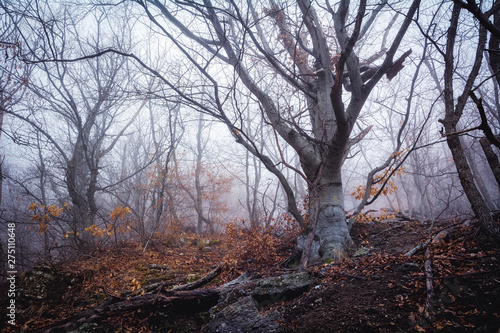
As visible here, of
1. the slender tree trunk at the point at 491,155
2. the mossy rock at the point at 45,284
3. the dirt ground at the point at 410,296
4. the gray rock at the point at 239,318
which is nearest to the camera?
the dirt ground at the point at 410,296

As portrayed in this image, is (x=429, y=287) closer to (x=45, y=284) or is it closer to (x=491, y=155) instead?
(x=491, y=155)

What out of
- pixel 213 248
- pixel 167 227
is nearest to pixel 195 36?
pixel 213 248

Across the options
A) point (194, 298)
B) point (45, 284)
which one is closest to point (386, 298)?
point (194, 298)

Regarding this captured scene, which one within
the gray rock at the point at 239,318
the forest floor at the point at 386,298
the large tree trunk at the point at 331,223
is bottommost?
the gray rock at the point at 239,318

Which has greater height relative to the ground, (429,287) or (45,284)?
(45,284)

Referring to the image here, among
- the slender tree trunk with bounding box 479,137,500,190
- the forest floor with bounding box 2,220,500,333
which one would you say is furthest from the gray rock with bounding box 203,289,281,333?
the slender tree trunk with bounding box 479,137,500,190

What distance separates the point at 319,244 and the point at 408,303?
95.5 inches

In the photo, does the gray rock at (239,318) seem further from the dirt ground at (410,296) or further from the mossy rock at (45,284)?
the mossy rock at (45,284)

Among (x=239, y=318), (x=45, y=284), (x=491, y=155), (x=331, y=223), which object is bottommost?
(x=239, y=318)

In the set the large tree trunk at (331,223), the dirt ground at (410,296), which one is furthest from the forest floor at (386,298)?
the large tree trunk at (331,223)

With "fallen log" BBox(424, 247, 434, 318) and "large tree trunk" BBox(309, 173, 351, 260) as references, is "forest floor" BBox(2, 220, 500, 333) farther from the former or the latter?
"large tree trunk" BBox(309, 173, 351, 260)

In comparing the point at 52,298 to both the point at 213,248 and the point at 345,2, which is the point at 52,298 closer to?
the point at 213,248

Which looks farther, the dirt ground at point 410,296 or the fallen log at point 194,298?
the fallen log at point 194,298

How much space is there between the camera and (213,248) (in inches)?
309
